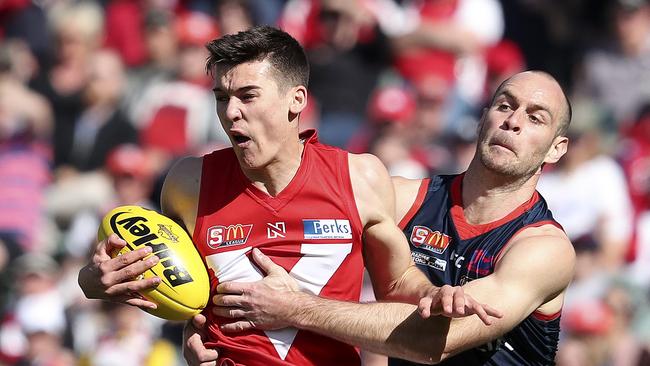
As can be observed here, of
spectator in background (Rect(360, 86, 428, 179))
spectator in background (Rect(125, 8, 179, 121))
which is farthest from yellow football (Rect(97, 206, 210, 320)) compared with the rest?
spectator in background (Rect(125, 8, 179, 121))

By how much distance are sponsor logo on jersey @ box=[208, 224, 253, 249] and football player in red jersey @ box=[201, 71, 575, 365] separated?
11 centimetres

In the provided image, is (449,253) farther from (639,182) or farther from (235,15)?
(235,15)

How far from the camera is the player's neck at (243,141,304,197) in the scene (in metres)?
5.74

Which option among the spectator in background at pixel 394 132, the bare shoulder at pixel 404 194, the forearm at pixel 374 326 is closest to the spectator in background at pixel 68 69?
the spectator in background at pixel 394 132

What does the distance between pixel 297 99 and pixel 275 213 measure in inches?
19.9

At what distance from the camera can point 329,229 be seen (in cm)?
566

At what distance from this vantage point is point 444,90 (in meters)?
11.1

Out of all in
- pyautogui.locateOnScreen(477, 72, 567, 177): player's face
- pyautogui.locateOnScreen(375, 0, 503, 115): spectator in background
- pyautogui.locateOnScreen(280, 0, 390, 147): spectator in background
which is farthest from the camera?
pyautogui.locateOnScreen(375, 0, 503, 115): spectator in background

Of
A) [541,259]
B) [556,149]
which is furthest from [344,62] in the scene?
[541,259]

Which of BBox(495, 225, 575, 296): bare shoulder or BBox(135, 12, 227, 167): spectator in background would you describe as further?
BBox(135, 12, 227, 167): spectator in background

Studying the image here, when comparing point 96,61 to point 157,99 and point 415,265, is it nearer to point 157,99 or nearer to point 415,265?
point 157,99

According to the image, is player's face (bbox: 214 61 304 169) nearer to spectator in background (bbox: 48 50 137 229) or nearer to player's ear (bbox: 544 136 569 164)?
player's ear (bbox: 544 136 569 164)

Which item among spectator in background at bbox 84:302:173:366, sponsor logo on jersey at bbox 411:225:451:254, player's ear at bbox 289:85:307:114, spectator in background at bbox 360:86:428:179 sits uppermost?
player's ear at bbox 289:85:307:114

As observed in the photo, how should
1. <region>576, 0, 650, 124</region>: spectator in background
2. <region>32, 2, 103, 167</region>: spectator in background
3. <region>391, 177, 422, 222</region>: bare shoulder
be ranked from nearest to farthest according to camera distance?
<region>391, 177, 422, 222</region>: bare shoulder < <region>576, 0, 650, 124</region>: spectator in background < <region>32, 2, 103, 167</region>: spectator in background
